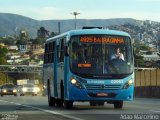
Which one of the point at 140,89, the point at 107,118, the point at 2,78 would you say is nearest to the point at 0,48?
the point at 2,78

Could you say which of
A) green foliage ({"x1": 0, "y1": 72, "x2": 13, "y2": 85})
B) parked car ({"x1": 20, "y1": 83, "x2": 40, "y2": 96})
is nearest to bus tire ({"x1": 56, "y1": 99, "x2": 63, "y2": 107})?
parked car ({"x1": 20, "y1": 83, "x2": 40, "y2": 96})

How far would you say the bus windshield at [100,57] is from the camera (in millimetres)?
26516

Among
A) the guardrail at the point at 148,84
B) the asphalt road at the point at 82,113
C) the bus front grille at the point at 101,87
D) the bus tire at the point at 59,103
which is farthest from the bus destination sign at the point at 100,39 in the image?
the guardrail at the point at 148,84

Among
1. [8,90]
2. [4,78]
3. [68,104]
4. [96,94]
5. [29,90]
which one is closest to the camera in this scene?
[96,94]

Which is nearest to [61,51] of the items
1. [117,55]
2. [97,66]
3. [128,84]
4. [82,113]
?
[97,66]

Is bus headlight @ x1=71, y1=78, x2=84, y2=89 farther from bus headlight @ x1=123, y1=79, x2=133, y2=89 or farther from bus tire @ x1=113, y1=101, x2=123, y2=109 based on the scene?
bus tire @ x1=113, y1=101, x2=123, y2=109

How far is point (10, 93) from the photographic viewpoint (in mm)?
74812

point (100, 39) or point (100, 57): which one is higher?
point (100, 39)

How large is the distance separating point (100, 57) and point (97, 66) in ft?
1.29

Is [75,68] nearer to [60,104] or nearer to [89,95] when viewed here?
[89,95]

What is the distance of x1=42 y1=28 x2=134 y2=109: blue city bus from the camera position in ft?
86.4

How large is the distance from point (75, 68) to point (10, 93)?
1927 inches

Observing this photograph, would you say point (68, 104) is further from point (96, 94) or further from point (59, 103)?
point (59, 103)

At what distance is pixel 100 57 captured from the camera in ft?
87.7
